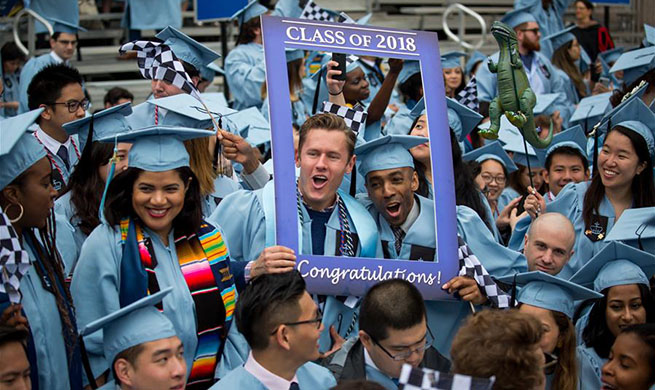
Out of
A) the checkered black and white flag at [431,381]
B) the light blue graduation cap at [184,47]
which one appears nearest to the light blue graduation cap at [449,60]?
the light blue graduation cap at [184,47]

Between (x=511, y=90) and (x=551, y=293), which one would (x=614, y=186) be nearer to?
(x=511, y=90)

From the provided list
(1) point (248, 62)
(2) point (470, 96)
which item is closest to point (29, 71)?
(1) point (248, 62)

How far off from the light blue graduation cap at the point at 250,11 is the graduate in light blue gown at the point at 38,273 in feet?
20.4

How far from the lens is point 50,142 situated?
6.27 metres

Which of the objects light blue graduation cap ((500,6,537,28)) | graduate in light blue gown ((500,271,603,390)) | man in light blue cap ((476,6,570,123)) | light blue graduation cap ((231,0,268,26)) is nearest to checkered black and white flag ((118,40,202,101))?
graduate in light blue gown ((500,271,603,390))

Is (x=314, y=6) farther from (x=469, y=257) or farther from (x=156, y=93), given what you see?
(x=469, y=257)

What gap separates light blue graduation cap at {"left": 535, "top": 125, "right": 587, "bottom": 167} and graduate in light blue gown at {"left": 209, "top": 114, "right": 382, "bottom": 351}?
8.85ft

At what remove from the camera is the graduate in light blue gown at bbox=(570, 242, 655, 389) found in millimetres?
5305

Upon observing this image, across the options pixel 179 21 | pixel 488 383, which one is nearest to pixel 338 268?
pixel 488 383

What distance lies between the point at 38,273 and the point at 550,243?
8.56 ft

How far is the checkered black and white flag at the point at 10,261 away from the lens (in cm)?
387

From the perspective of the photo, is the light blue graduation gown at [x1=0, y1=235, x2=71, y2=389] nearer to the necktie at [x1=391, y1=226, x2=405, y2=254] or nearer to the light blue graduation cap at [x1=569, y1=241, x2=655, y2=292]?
the necktie at [x1=391, y1=226, x2=405, y2=254]

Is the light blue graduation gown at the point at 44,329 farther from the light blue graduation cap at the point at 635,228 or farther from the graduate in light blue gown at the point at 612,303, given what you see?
the light blue graduation cap at the point at 635,228

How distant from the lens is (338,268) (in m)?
4.62
